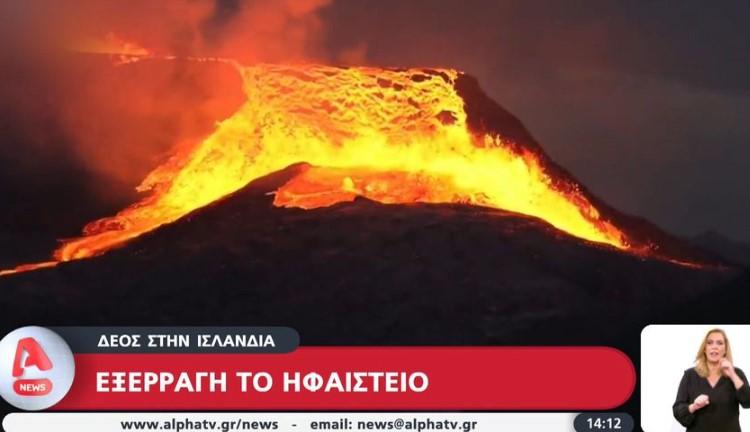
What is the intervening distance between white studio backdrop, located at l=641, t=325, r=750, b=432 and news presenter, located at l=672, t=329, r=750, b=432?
0.05 metres

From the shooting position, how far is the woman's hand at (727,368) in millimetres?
5504

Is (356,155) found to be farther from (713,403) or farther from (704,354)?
(713,403)

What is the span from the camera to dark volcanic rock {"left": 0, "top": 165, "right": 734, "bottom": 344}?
562cm

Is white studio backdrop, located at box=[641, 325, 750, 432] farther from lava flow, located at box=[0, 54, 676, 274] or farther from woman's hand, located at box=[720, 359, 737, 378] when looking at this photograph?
lava flow, located at box=[0, 54, 676, 274]

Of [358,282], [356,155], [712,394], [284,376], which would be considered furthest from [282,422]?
[712,394]

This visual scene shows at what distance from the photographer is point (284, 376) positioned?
5.59 m

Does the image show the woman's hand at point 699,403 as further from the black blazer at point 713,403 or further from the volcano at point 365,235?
the volcano at point 365,235

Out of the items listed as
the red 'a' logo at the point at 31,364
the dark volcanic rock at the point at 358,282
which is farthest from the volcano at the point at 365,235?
the red 'a' logo at the point at 31,364

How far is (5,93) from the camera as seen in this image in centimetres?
570

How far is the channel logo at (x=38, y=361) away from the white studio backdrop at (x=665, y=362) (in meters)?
2.38

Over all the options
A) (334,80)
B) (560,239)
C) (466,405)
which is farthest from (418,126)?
(466,405)

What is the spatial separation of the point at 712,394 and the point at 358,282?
1.51 meters

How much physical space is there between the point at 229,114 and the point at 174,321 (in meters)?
0.91

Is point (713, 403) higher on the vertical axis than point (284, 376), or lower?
lower
